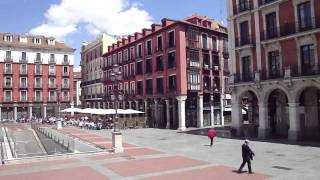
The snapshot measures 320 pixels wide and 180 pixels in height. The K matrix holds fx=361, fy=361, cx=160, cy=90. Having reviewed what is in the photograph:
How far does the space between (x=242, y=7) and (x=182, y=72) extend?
38.8ft

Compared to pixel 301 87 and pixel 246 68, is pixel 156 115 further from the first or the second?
pixel 301 87

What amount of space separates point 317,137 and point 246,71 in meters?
8.07

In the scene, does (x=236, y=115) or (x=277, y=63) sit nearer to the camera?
(x=277, y=63)

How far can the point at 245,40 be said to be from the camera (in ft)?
105

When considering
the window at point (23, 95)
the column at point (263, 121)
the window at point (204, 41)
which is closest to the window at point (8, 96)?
the window at point (23, 95)

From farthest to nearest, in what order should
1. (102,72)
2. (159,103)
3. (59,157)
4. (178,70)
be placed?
1. (102,72)
2. (159,103)
3. (178,70)
4. (59,157)

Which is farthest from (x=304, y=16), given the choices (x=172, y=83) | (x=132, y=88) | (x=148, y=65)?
(x=132, y=88)

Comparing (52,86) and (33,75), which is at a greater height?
(33,75)

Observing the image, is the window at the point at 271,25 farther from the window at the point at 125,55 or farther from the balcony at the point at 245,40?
the window at the point at 125,55

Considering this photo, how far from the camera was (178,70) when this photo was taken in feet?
137

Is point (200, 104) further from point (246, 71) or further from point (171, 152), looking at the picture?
point (171, 152)

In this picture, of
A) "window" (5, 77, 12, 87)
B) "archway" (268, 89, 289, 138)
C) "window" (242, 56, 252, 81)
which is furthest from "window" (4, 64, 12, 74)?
"archway" (268, 89, 289, 138)

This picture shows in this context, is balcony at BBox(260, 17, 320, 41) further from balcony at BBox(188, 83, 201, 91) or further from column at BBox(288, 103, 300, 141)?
balcony at BBox(188, 83, 201, 91)

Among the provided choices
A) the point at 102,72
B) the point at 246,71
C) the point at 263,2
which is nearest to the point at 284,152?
the point at 246,71
